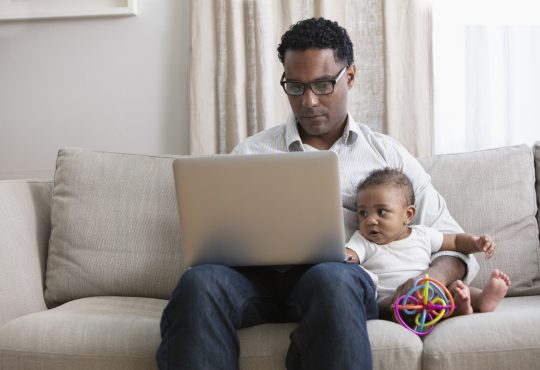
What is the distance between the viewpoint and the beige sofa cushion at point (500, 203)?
2205mm

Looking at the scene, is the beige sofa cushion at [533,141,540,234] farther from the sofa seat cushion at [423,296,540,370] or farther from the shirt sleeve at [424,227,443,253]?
the sofa seat cushion at [423,296,540,370]

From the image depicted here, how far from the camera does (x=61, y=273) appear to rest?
225 centimetres

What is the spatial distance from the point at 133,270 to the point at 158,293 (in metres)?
0.10

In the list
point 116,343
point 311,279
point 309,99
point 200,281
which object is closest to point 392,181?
point 309,99

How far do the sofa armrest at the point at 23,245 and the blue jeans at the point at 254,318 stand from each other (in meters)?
0.60

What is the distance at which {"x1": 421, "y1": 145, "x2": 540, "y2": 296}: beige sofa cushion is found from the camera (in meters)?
2.21

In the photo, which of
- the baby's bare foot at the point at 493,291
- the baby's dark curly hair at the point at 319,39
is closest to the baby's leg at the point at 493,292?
the baby's bare foot at the point at 493,291

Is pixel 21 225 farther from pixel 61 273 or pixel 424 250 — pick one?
pixel 424 250

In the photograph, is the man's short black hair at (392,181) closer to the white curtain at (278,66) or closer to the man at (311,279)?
the man at (311,279)

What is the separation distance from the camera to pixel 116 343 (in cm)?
175

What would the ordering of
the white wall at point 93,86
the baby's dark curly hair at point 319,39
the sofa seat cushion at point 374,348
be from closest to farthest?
1. the sofa seat cushion at point 374,348
2. the baby's dark curly hair at point 319,39
3. the white wall at point 93,86

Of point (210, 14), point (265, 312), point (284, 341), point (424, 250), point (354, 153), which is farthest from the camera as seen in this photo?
point (210, 14)

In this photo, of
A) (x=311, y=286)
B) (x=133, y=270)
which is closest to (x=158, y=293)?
(x=133, y=270)

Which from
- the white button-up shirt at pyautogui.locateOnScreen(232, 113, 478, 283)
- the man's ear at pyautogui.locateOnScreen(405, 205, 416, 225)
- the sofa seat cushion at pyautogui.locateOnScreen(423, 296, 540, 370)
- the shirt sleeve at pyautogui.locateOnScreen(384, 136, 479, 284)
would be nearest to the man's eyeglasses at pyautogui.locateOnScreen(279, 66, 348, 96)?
the white button-up shirt at pyautogui.locateOnScreen(232, 113, 478, 283)
